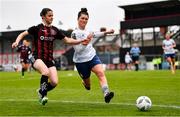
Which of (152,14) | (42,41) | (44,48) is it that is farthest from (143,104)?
(152,14)

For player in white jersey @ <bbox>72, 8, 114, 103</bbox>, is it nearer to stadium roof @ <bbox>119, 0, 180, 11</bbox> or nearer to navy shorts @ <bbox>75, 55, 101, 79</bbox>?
navy shorts @ <bbox>75, 55, 101, 79</bbox>

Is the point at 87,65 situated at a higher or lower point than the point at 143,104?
higher

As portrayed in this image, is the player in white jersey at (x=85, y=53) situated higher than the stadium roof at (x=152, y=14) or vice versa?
the stadium roof at (x=152, y=14)

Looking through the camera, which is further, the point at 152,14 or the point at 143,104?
the point at 152,14

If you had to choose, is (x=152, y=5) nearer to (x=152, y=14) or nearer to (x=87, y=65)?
(x=152, y=14)

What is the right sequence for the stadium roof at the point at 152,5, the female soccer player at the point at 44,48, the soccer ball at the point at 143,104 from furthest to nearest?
the stadium roof at the point at 152,5, the female soccer player at the point at 44,48, the soccer ball at the point at 143,104

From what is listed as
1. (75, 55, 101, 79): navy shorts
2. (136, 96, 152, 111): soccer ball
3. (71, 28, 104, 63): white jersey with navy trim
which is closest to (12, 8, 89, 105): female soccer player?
(71, 28, 104, 63): white jersey with navy trim

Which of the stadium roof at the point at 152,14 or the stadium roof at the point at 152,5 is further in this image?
the stadium roof at the point at 152,5

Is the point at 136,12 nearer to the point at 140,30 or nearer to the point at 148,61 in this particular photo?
the point at 140,30

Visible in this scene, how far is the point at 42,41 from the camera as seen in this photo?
1001cm

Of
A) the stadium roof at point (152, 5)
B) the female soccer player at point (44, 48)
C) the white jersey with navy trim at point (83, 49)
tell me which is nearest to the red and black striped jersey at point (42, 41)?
the female soccer player at point (44, 48)

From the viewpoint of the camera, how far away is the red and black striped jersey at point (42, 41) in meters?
10.0

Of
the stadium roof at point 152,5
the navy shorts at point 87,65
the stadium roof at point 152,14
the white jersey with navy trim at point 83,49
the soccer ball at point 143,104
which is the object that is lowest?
the soccer ball at point 143,104

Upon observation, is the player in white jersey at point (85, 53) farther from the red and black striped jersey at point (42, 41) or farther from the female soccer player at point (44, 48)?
the red and black striped jersey at point (42, 41)
